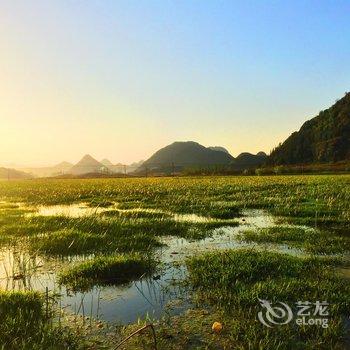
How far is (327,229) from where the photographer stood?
13961 mm

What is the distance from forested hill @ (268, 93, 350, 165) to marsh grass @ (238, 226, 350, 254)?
12683 centimetres

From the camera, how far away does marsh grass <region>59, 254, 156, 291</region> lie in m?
8.30

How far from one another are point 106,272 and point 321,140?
14818 centimetres

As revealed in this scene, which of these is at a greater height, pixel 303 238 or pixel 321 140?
pixel 321 140

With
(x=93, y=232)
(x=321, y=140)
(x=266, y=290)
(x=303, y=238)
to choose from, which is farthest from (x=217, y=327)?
(x=321, y=140)

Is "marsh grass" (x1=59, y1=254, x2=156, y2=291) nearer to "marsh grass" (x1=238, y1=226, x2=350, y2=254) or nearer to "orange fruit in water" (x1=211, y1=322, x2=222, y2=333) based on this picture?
"orange fruit in water" (x1=211, y1=322, x2=222, y2=333)

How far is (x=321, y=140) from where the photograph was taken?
482ft

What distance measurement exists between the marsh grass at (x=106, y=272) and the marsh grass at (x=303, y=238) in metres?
4.14

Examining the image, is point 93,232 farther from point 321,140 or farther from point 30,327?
point 321,140

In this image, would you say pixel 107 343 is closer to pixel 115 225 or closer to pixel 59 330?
pixel 59 330

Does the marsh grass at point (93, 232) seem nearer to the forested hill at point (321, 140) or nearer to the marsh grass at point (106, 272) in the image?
the marsh grass at point (106, 272)

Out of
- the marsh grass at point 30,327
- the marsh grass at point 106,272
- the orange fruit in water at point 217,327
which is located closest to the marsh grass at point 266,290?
the orange fruit in water at point 217,327

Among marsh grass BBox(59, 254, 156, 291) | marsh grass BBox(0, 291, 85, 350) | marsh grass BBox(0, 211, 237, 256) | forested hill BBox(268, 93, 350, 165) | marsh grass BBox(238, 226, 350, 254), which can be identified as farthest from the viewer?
forested hill BBox(268, 93, 350, 165)

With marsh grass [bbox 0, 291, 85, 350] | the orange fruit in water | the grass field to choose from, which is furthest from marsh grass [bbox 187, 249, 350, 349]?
marsh grass [bbox 0, 291, 85, 350]
